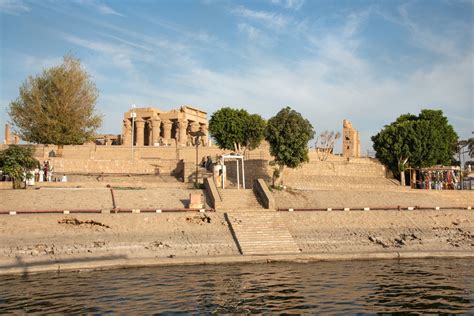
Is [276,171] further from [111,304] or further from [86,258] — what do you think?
[111,304]

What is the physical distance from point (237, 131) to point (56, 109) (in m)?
18.6

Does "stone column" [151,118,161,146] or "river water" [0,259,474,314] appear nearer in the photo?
"river water" [0,259,474,314]

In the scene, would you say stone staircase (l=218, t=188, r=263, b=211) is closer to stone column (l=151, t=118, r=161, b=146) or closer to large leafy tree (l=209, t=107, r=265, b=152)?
large leafy tree (l=209, t=107, r=265, b=152)

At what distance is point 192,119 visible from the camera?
65.6m

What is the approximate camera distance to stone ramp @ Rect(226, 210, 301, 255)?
74.3 feet

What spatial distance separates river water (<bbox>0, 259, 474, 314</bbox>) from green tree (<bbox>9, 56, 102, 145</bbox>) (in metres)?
28.3

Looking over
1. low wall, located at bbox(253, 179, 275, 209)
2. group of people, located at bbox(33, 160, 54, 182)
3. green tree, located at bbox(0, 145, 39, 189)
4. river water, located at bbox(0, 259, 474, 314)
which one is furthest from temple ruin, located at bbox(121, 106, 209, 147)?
river water, located at bbox(0, 259, 474, 314)

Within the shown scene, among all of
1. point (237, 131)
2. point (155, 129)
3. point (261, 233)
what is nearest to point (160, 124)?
point (155, 129)

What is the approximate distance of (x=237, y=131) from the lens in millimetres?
52719

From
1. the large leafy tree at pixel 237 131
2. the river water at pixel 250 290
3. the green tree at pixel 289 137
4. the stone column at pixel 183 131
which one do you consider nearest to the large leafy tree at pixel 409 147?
the large leafy tree at pixel 237 131

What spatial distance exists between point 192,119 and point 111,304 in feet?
173

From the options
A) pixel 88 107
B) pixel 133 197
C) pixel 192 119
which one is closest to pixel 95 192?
pixel 133 197

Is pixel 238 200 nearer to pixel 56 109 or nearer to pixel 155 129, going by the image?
pixel 56 109

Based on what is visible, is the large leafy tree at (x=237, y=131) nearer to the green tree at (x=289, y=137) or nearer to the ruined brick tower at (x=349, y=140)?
the green tree at (x=289, y=137)
